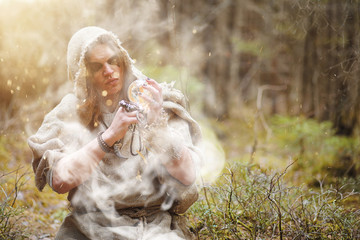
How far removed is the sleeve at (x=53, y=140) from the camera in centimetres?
212

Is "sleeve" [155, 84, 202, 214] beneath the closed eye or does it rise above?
beneath

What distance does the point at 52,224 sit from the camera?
12.3ft

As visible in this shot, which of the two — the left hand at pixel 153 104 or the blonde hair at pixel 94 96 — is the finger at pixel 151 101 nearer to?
the left hand at pixel 153 104

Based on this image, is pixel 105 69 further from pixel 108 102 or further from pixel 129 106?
pixel 129 106

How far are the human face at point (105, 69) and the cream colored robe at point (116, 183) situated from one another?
0.08 m

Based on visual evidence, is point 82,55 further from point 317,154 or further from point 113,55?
point 317,154

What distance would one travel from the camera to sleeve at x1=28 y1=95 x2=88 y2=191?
6.94 ft

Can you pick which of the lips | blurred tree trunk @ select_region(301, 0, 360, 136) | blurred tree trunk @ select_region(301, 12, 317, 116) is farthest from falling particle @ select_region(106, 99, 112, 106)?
blurred tree trunk @ select_region(301, 12, 317, 116)

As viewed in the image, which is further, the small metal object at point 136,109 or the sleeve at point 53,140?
the sleeve at point 53,140

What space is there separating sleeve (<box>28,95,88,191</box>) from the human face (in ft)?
0.87

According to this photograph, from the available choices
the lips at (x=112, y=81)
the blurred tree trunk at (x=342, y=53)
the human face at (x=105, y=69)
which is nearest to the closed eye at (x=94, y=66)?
the human face at (x=105, y=69)

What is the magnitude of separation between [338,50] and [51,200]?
4.24 m

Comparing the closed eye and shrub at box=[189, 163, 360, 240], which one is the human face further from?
shrub at box=[189, 163, 360, 240]

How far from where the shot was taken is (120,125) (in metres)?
2.00
